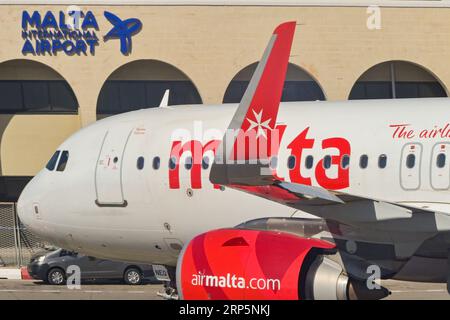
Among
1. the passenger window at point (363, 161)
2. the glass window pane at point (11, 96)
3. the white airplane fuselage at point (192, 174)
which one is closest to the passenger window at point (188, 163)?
the white airplane fuselage at point (192, 174)

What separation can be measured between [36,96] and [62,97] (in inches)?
40.0

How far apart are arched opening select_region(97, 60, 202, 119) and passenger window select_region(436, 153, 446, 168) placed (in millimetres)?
25485

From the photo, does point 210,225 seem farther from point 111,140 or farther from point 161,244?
point 111,140

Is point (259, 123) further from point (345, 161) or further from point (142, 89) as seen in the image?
point (142, 89)

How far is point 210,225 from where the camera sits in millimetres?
15320

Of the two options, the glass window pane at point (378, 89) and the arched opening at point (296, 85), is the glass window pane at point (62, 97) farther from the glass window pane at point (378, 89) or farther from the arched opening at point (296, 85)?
the glass window pane at point (378, 89)

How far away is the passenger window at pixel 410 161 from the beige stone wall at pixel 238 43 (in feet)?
77.6

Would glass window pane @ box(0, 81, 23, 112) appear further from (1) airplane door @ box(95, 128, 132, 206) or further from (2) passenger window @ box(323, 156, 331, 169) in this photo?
(2) passenger window @ box(323, 156, 331, 169)

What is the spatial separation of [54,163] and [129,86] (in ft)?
71.8

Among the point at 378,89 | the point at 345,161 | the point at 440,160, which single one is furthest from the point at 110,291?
the point at 378,89

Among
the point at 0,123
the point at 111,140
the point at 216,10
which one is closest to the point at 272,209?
the point at 111,140

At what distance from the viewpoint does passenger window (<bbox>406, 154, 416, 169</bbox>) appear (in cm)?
1371

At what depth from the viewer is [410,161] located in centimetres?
1375

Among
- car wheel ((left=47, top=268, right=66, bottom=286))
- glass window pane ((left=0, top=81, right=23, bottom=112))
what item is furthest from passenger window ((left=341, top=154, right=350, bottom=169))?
glass window pane ((left=0, top=81, right=23, bottom=112))
